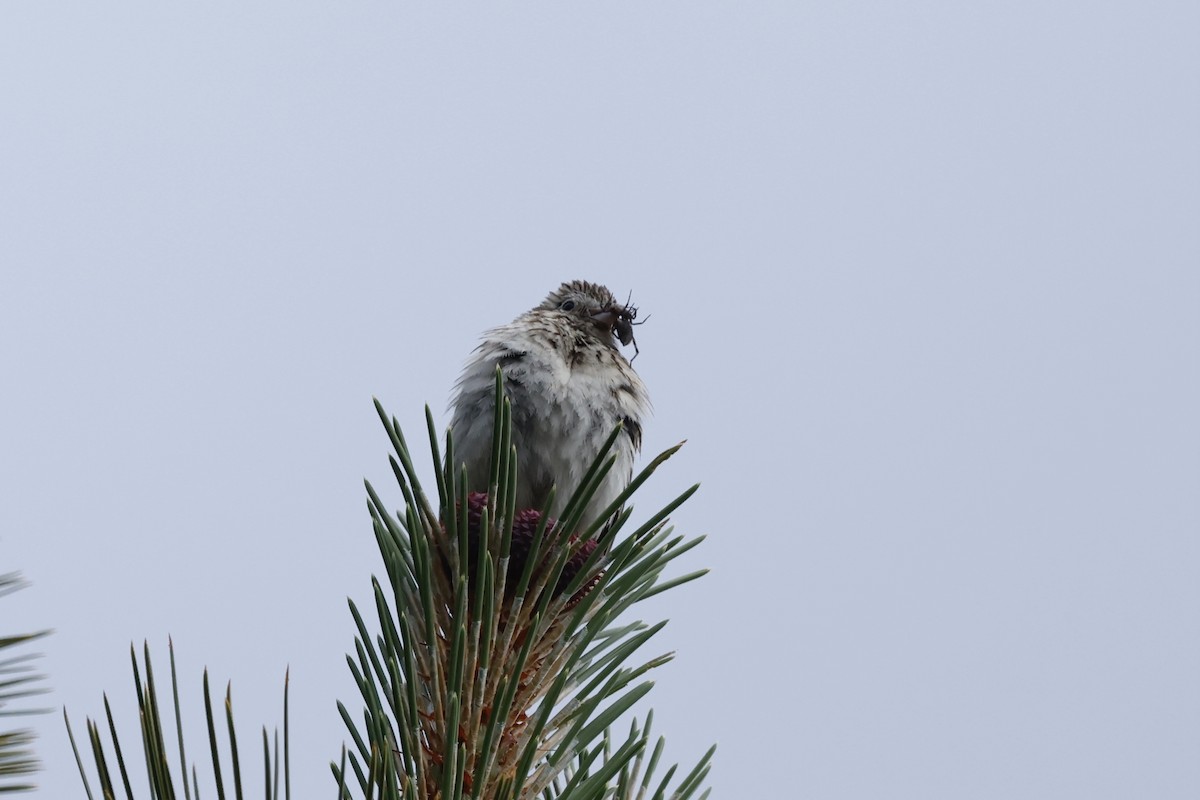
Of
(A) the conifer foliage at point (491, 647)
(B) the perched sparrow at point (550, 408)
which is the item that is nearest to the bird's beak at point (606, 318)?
(B) the perched sparrow at point (550, 408)

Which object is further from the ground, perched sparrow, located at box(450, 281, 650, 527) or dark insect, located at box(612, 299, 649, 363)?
dark insect, located at box(612, 299, 649, 363)

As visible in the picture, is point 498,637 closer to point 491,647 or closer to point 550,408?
point 491,647

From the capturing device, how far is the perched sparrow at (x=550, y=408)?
3340 millimetres

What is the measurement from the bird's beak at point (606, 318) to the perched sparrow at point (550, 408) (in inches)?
14.9

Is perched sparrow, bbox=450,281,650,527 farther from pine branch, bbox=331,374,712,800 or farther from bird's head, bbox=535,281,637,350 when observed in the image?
pine branch, bbox=331,374,712,800

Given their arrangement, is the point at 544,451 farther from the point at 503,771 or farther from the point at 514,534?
the point at 503,771

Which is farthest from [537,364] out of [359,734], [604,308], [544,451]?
[359,734]

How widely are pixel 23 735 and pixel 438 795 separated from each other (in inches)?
24.3

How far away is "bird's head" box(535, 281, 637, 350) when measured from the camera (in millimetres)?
4105

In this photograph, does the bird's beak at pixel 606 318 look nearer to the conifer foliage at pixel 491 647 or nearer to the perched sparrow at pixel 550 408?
the perched sparrow at pixel 550 408

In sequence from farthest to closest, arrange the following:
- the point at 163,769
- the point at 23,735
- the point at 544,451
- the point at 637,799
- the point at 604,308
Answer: the point at 604,308 → the point at 544,451 → the point at 637,799 → the point at 23,735 → the point at 163,769

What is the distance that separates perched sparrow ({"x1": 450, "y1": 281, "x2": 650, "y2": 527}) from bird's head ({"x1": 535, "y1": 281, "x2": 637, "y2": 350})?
1.09 ft

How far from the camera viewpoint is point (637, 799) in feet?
5.42

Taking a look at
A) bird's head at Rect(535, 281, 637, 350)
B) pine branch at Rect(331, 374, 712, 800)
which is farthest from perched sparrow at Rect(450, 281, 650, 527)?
pine branch at Rect(331, 374, 712, 800)
